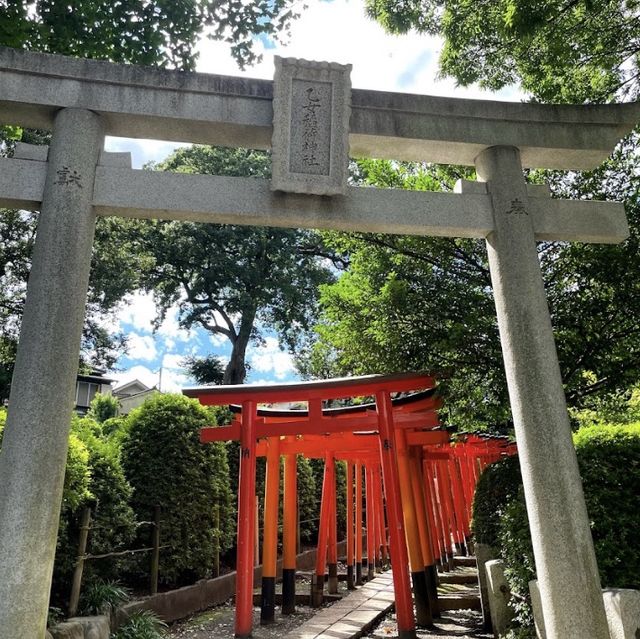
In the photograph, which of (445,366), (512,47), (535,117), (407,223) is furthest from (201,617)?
(512,47)

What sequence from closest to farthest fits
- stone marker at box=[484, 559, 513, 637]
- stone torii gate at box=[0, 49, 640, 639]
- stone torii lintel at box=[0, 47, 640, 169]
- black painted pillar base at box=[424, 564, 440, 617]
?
stone torii gate at box=[0, 49, 640, 639] < stone torii lintel at box=[0, 47, 640, 169] < stone marker at box=[484, 559, 513, 637] < black painted pillar base at box=[424, 564, 440, 617]

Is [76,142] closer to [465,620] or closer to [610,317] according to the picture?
[610,317]

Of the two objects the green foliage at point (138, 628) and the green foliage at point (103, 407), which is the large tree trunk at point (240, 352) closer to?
the green foliage at point (103, 407)

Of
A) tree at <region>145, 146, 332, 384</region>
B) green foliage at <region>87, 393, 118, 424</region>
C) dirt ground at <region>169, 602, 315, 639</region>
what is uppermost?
tree at <region>145, 146, 332, 384</region>

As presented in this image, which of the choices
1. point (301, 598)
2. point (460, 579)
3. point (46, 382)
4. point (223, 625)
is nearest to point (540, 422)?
point (46, 382)

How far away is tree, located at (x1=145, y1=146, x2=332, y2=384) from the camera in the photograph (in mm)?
24422

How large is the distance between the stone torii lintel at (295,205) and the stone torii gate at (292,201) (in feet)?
0.04

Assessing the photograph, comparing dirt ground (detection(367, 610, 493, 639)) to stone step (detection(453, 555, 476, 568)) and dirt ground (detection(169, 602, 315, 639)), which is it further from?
stone step (detection(453, 555, 476, 568))

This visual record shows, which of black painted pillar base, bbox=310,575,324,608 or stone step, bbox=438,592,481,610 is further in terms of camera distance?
black painted pillar base, bbox=310,575,324,608

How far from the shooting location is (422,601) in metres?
7.98

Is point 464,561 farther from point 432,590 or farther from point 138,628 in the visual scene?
point 138,628

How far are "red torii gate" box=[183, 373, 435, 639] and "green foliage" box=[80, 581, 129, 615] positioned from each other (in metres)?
1.55

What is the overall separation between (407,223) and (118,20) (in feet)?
15.9

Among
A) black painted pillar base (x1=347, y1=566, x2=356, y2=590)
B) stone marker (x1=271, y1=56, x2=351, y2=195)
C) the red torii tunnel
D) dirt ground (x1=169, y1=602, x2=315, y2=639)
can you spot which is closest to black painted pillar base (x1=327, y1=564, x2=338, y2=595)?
the red torii tunnel
